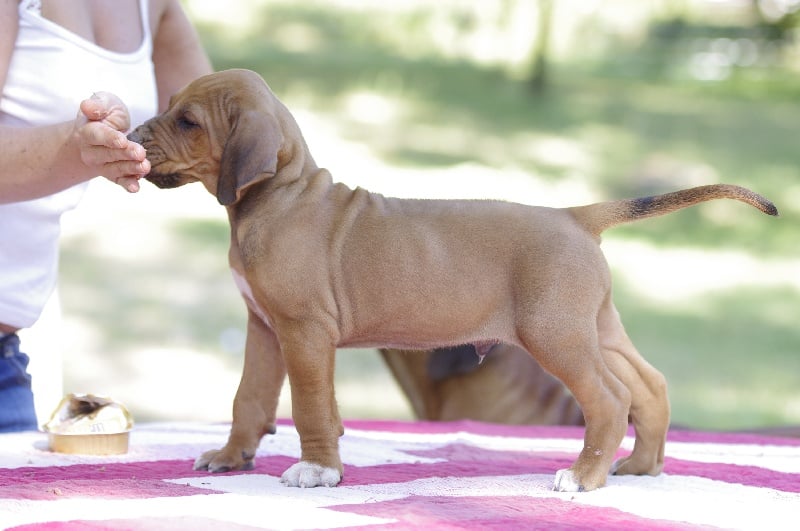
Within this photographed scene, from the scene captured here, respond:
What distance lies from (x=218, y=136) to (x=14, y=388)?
1173 mm

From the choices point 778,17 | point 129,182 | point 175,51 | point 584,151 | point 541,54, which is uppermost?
point 778,17

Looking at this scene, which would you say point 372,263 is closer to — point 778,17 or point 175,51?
point 175,51

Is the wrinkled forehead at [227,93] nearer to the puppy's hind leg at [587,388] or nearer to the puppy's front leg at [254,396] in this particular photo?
A: the puppy's front leg at [254,396]

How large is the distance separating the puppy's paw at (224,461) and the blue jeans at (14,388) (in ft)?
2.70

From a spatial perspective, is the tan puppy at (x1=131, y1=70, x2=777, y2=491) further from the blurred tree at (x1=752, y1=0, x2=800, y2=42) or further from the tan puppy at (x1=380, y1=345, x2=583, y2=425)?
the blurred tree at (x1=752, y1=0, x2=800, y2=42)

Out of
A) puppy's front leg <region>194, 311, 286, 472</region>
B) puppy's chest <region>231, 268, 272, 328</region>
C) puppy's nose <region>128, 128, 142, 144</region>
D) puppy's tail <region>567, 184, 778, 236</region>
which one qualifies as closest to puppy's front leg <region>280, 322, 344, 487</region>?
puppy's chest <region>231, 268, 272, 328</region>

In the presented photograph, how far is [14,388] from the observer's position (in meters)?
3.34

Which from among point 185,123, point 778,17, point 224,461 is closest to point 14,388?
point 224,461

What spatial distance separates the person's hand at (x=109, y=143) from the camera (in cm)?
254

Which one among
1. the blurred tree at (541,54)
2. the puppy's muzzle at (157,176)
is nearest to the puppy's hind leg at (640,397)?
the puppy's muzzle at (157,176)

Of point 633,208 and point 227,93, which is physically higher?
point 227,93

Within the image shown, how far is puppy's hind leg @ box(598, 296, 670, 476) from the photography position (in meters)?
2.77

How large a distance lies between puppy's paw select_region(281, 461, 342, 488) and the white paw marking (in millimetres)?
468

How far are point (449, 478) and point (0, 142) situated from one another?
4.31 feet
